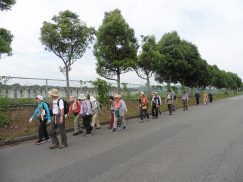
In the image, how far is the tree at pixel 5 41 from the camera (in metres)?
14.3

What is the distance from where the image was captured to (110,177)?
20.8 ft

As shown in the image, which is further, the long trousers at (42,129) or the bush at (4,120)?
the bush at (4,120)

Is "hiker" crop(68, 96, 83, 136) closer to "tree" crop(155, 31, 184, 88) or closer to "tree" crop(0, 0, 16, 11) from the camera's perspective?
"tree" crop(0, 0, 16, 11)

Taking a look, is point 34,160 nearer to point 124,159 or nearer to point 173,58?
point 124,159

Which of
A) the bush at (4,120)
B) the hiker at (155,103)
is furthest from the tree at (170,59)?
the bush at (4,120)

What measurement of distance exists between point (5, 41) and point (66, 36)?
17.2 ft

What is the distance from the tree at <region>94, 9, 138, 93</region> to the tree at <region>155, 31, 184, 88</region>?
1615 centimetres

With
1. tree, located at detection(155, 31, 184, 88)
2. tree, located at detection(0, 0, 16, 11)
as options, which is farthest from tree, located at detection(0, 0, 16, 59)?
tree, located at detection(155, 31, 184, 88)

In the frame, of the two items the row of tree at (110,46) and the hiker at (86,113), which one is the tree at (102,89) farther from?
the hiker at (86,113)

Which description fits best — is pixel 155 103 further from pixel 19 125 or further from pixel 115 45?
pixel 19 125

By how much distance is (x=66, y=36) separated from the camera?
19.6 metres

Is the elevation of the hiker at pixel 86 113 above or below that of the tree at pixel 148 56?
below

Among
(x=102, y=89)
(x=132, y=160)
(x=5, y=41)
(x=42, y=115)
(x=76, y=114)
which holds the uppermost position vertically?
(x=5, y=41)

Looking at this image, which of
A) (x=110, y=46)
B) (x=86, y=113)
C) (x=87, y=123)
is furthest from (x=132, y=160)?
(x=110, y=46)
